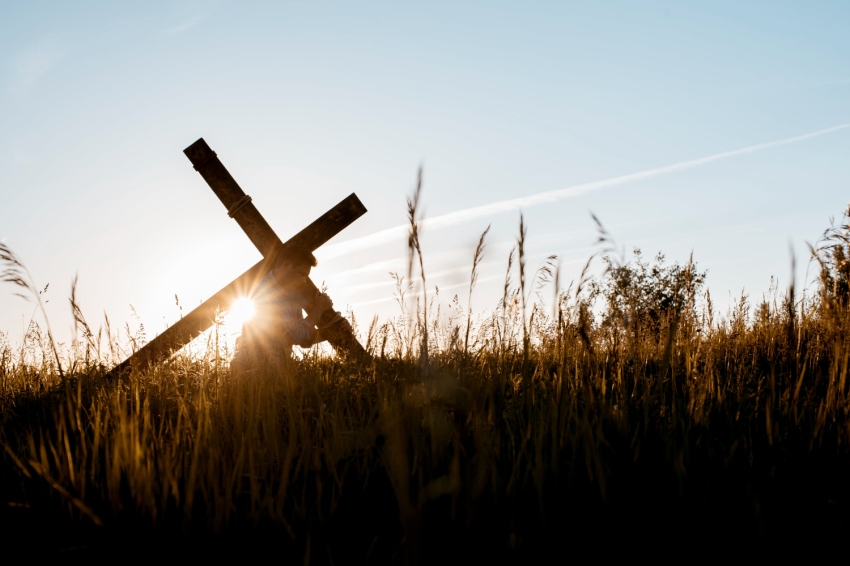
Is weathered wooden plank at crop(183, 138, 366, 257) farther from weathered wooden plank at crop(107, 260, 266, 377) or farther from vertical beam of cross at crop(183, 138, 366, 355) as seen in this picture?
weathered wooden plank at crop(107, 260, 266, 377)

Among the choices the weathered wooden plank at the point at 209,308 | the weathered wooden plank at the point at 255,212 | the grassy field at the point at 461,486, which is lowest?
the grassy field at the point at 461,486

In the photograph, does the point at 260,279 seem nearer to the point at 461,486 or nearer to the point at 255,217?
the point at 255,217

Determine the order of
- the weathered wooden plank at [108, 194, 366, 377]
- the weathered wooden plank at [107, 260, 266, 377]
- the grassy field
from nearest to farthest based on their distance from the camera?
the grassy field
the weathered wooden plank at [107, 260, 266, 377]
the weathered wooden plank at [108, 194, 366, 377]

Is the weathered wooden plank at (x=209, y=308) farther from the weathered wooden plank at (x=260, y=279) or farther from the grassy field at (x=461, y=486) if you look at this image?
the grassy field at (x=461, y=486)

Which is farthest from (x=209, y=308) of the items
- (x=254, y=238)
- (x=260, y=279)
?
(x=254, y=238)

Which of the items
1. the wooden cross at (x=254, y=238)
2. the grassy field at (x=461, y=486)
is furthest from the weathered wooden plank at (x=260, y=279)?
the grassy field at (x=461, y=486)

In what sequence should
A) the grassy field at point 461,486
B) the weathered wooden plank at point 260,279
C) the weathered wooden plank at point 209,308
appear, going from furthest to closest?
the weathered wooden plank at point 260,279 → the weathered wooden plank at point 209,308 → the grassy field at point 461,486

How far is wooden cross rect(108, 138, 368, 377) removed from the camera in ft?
16.8

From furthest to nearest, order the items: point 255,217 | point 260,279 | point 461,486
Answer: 1. point 255,217
2. point 260,279
3. point 461,486

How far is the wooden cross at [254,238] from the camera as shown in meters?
5.13

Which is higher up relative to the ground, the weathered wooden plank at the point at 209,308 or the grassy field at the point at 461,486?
the weathered wooden plank at the point at 209,308

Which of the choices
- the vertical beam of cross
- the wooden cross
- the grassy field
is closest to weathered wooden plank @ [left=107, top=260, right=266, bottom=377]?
the wooden cross

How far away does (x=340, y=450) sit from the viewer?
1989 mm

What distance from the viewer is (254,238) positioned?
5.26 m
